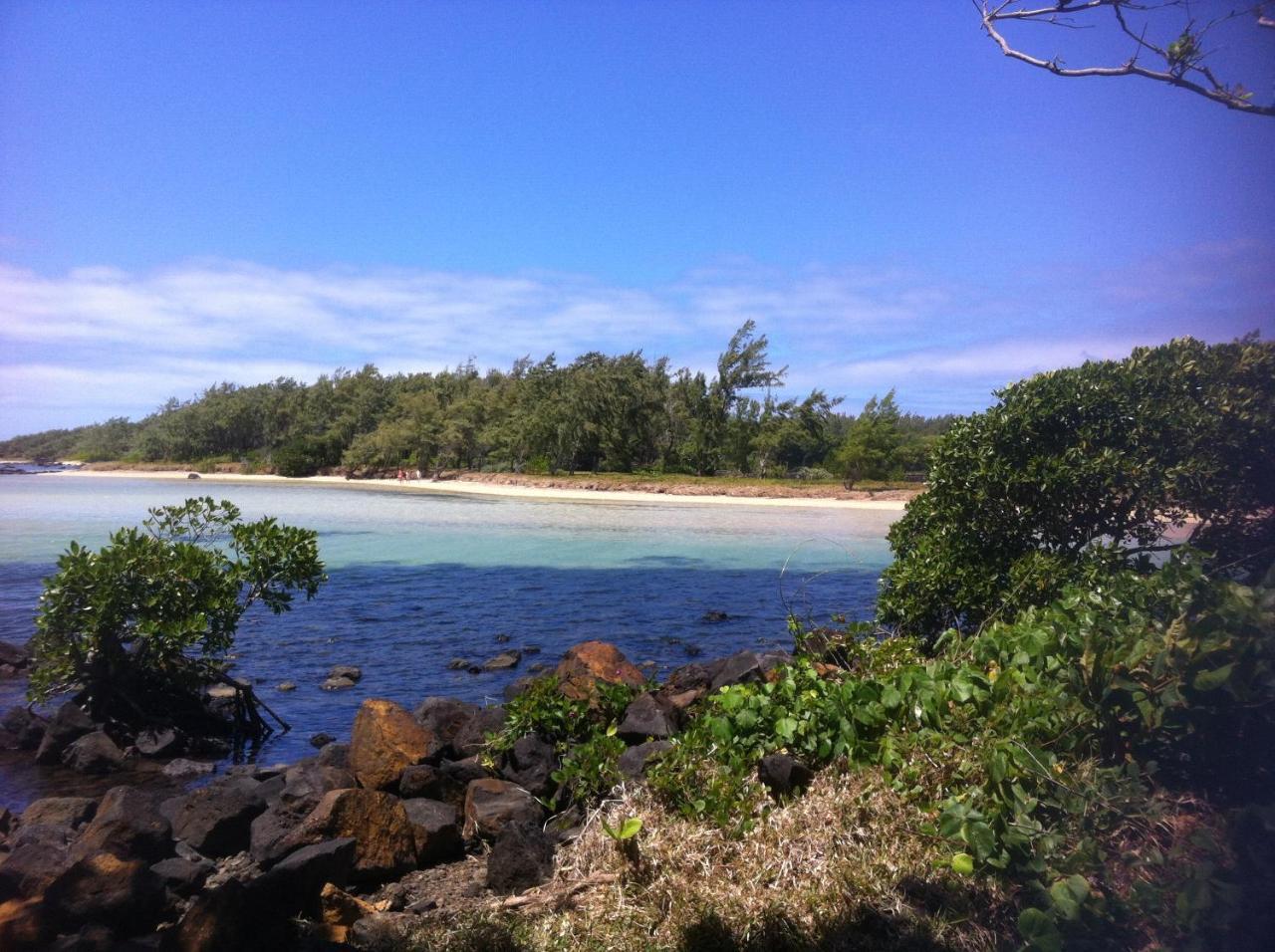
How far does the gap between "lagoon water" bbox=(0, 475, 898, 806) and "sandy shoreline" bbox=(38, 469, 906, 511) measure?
2.15 meters

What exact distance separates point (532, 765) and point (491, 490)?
162 feet

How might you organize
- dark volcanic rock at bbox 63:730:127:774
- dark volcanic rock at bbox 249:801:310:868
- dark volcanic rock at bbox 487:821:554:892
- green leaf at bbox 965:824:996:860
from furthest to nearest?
dark volcanic rock at bbox 63:730:127:774, dark volcanic rock at bbox 249:801:310:868, dark volcanic rock at bbox 487:821:554:892, green leaf at bbox 965:824:996:860

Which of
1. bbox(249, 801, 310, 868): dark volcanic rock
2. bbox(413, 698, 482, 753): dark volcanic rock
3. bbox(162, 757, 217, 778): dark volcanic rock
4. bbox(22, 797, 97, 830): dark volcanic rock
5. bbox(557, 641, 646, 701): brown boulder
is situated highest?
bbox(557, 641, 646, 701): brown boulder

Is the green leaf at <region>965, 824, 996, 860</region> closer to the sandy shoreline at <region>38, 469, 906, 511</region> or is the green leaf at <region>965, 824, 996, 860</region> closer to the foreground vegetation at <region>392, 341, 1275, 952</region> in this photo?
the foreground vegetation at <region>392, 341, 1275, 952</region>

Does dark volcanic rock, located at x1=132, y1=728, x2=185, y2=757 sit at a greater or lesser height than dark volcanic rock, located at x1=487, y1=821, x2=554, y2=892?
lesser

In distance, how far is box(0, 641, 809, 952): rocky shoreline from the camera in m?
3.87

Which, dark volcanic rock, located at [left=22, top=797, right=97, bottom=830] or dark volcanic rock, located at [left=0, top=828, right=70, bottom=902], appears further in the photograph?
dark volcanic rock, located at [left=22, top=797, right=97, bottom=830]

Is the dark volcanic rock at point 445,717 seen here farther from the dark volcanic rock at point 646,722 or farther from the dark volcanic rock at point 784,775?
the dark volcanic rock at point 784,775

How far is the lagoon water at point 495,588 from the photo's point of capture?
11.1 metres

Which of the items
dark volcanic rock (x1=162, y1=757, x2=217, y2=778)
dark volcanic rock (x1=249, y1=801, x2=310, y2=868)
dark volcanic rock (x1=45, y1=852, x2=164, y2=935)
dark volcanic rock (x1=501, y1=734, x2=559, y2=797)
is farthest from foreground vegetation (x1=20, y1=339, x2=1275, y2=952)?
dark volcanic rock (x1=162, y1=757, x2=217, y2=778)

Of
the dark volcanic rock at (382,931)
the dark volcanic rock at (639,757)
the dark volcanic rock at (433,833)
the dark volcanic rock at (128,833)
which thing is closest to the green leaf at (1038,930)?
the dark volcanic rock at (639,757)

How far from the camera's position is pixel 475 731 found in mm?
6688

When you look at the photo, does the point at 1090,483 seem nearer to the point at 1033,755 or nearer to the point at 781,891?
the point at 1033,755

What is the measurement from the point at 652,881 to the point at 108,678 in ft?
22.3
